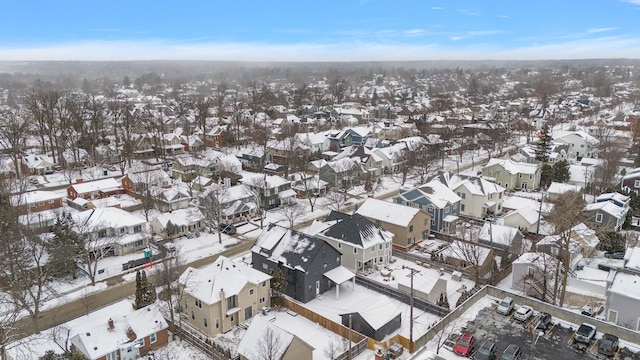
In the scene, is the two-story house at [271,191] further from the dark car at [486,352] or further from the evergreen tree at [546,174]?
the evergreen tree at [546,174]

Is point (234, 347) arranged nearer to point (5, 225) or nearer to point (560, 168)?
point (5, 225)

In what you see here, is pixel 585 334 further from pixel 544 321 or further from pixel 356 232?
pixel 356 232

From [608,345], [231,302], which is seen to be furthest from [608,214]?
[231,302]

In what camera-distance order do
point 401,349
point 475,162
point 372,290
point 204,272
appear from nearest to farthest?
point 401,349
point 204,272
point 372,290
point 475,162

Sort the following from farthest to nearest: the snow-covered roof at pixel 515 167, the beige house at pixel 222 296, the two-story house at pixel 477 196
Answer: the snow-covered roof at pixel 515 167 < the two-story house at pixel 477 196 < the beige house at pixel 222 296

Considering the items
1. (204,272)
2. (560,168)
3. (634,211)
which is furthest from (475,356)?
(560,168)

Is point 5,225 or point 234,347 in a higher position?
point 5,225

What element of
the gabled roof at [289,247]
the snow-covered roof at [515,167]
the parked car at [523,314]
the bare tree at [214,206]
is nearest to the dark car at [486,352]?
the parked car at [523,314]
